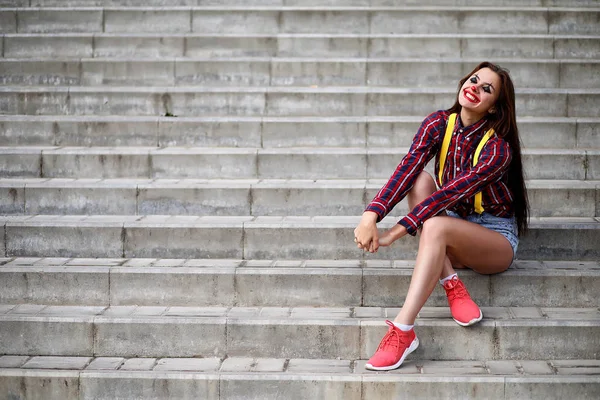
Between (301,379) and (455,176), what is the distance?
4.77 feet

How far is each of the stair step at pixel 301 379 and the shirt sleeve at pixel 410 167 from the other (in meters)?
0.89

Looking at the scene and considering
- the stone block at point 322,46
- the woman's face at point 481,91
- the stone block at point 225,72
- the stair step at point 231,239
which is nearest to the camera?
the woman's face at point 481,91

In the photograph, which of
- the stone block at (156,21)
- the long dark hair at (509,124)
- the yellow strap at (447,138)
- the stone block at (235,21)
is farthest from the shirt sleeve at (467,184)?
the stone block at (156,21)

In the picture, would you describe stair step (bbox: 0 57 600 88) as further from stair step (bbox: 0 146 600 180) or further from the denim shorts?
the denim shorts

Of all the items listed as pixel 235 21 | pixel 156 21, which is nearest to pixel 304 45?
pixel 235 21

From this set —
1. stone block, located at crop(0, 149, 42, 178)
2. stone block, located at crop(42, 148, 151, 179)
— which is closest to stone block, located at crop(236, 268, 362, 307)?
stone block, located at crop(42, 148, 151, 179)

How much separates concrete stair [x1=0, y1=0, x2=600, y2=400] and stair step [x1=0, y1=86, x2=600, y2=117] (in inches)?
0.7

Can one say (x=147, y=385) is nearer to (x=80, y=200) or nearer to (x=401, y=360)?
(x=401, y=360)

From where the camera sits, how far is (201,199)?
6.00 meters

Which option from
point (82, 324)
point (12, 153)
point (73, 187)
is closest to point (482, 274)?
→ point (82, 324)

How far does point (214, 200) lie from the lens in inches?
237

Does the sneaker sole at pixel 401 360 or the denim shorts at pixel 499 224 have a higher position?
the denim shorts at pixel 499 224

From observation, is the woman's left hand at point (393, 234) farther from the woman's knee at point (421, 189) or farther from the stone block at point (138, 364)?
the stone block at point (138, 364)

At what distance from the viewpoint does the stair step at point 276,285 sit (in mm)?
5027
